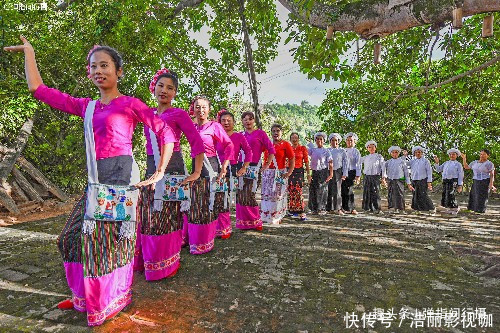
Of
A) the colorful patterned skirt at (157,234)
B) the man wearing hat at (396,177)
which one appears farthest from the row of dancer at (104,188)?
the man wearing hat at (396,177)

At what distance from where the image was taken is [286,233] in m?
6.04

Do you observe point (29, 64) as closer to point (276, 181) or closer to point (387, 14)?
point (387, 14)

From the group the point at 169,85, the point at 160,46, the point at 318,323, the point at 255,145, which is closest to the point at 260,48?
the point at 160,46

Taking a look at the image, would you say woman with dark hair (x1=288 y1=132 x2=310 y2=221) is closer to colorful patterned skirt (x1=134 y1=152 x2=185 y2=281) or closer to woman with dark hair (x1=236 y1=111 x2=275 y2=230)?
woman with dark hair (x1=236 y1=111 x2=275 y2=230)

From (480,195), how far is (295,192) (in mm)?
5793

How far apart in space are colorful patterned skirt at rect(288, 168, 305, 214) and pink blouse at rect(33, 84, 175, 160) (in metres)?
5.44

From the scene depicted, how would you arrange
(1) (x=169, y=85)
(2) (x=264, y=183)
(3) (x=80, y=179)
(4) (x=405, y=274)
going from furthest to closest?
(3) (x=80, y=179)
(2) (x=264, y=183)
(4) (x=405, y=274)
(1) (x=169, y=85)

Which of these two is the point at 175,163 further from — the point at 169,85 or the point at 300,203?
the point at 300,203

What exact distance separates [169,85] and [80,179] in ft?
24.1

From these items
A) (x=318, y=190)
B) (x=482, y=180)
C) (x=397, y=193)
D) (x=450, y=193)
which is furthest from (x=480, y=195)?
(x=318, y=190)

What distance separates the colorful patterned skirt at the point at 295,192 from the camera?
25.6ft

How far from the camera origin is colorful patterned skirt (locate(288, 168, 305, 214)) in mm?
7812

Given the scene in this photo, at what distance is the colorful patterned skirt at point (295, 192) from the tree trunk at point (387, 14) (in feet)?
15.3

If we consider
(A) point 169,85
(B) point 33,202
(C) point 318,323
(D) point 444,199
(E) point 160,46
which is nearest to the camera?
(C) point 318,323
